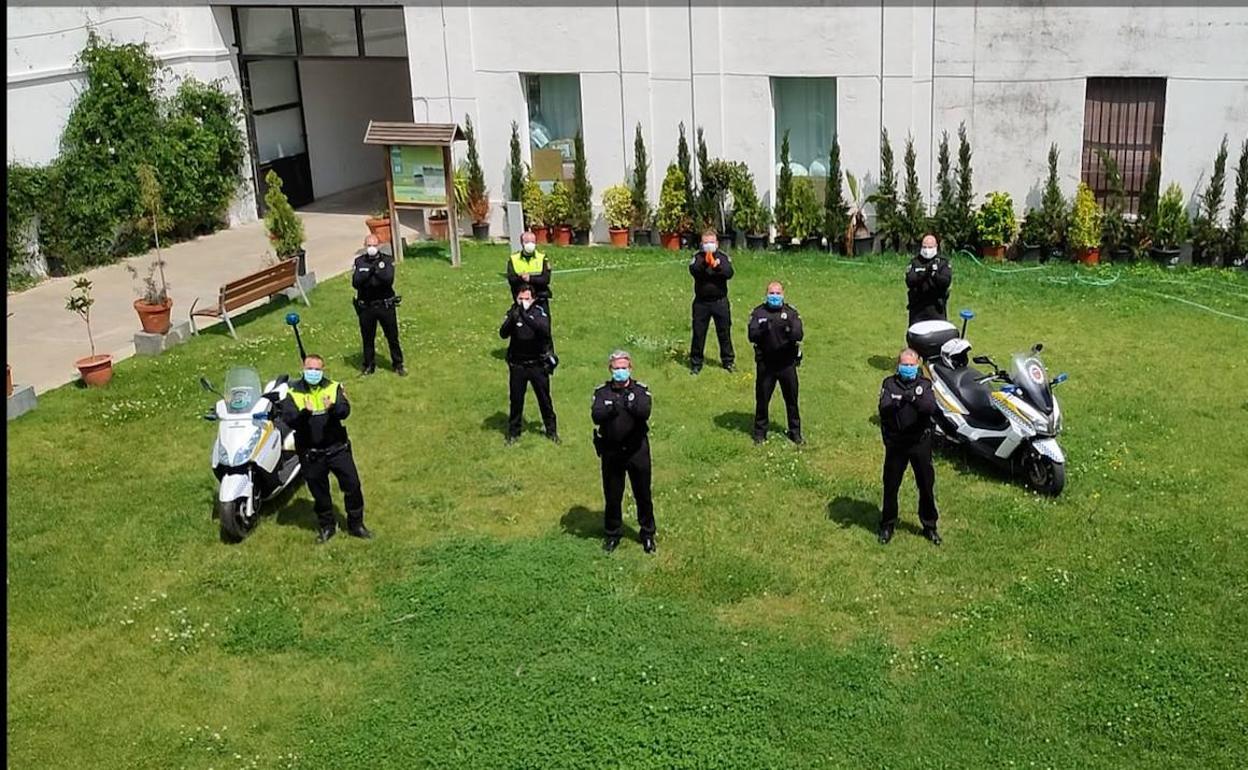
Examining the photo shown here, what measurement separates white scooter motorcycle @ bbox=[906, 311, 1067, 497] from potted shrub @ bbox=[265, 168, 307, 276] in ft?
34.3

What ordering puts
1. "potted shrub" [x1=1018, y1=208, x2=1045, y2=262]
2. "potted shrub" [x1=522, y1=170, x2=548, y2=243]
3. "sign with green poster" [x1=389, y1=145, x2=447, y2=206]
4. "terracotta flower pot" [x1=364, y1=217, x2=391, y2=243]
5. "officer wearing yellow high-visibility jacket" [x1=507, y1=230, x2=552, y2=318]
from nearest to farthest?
"officer wearing yellow high-visibility jacket" [x1=507, y1=230, x2=552, y2=318] < "potted shrub" [x1=1018, y1=208, x2=1045, y2=262] < "sign with green poster" [x1=389, y1=145, x2=447, y2=206] < "terracotta flower pot" [x1=364, y1=217, x2=391, y2=243] < "potted shrub" [x1=522, y1=170, x2=548, y2=243]

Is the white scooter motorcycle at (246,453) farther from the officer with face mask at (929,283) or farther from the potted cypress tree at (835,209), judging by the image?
the potted cypress tree at (835,209)

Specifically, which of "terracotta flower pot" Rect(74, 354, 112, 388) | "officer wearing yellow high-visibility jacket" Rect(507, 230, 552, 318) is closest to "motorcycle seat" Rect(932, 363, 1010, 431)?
"officer wearing yellow high-visibility jacket" Rect(507, 230, 552, 318)

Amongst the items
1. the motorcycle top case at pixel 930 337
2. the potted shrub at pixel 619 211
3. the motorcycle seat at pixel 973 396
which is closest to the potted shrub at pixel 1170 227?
the motorcycle top case at pixel 930 337

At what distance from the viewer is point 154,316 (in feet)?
52.5

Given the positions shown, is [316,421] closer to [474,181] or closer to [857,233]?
[857,233]

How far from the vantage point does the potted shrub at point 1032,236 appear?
1822 centimetres

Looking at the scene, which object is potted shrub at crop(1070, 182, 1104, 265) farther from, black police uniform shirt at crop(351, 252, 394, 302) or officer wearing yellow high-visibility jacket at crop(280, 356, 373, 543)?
officer wearing yellow high-visibility jacket at crop(280, 356, 373, 543)

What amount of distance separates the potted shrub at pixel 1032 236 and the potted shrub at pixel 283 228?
1091cm

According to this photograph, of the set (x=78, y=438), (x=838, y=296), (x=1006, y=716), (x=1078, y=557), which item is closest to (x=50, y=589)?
(x=78, y=438)

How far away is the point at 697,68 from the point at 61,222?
10.6m

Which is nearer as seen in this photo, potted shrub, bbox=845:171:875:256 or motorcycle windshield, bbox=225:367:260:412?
motorcycle windshield, bbox=225:367:260:412

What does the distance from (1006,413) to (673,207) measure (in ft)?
32.8

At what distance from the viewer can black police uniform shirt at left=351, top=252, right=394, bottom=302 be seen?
553 inches
